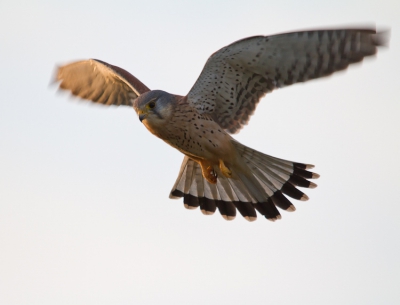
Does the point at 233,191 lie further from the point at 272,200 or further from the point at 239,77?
the point at 239,77

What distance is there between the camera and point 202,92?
8914 mm

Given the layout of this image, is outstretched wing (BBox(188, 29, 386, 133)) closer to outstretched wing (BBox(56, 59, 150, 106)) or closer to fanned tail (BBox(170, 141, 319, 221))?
fanned tail (BBox(170, 141, 319, 221))

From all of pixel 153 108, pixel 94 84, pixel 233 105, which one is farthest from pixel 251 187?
pixel 94 84

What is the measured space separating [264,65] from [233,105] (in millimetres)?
692

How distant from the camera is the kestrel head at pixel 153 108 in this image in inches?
329

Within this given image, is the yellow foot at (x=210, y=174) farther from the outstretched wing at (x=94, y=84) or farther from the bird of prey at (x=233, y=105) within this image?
the outstretched wing at (x=94, y=84)

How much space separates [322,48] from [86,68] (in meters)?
3.36

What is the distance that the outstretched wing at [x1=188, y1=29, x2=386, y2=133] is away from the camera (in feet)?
26.0

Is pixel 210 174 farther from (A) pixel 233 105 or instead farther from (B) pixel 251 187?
(A) pixel 233 105

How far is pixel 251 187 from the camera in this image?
9406 millimetres

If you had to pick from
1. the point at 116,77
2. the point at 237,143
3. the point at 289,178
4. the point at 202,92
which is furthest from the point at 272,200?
the point at 116,77

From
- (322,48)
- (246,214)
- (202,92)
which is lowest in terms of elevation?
(246,214)

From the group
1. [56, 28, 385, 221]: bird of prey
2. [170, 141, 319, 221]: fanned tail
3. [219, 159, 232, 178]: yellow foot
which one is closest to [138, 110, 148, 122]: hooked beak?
[56, 28, 385, 221]: bird of prey

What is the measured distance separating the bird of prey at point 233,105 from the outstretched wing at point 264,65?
0.03 ft
